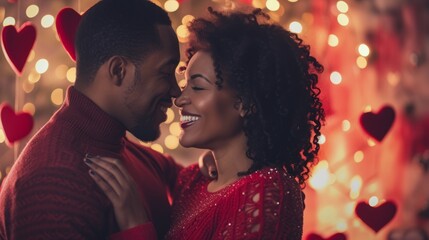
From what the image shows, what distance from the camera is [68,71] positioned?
2.86 m

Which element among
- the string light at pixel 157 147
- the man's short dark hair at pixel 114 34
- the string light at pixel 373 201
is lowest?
the string light at pixel 373 201

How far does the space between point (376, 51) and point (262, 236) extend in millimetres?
1826

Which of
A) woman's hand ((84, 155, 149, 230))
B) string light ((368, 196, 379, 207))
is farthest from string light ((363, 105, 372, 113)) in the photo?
woman's hand ((84, 155, 149, 230))

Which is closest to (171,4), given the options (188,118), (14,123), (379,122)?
(14,123)

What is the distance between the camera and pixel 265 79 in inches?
76.6

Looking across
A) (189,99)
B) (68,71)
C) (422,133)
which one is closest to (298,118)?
(189,99)

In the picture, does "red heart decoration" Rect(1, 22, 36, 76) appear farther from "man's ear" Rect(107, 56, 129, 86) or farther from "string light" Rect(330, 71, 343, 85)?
"string light" Rect(330, 71, 343, 85)

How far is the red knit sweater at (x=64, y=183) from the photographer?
1814mm

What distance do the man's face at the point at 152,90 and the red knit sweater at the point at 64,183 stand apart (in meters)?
0.05

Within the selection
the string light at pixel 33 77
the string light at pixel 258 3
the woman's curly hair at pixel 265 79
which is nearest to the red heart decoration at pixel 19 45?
the string light at pixel 33 77

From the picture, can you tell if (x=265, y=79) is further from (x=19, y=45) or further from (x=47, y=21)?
(x=47, y=21)

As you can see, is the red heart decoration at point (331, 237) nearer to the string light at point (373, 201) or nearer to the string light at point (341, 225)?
the string light at point (341, 225)

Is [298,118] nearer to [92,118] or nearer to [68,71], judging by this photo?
[92,118]

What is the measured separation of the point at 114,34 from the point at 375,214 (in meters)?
1.36
